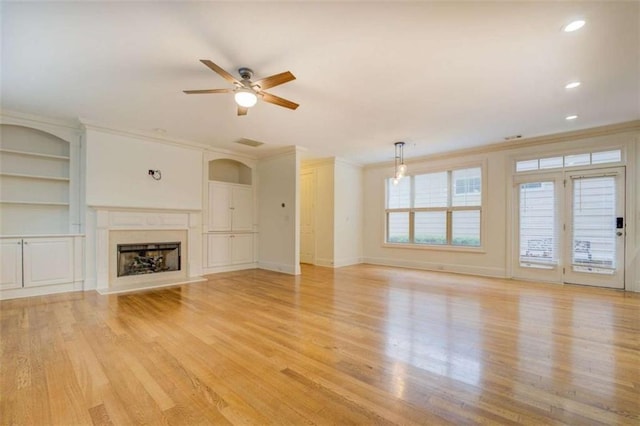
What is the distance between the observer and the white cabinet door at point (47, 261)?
13.7 ft

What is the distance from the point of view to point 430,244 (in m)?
6.86

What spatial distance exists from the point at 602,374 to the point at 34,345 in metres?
4.71

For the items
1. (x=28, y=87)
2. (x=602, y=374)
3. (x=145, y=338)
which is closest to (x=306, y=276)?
(x=145, y=338)

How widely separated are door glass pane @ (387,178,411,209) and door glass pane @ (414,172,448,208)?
0.21 meters

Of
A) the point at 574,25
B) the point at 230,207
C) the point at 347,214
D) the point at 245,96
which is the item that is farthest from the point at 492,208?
the point at 230,207

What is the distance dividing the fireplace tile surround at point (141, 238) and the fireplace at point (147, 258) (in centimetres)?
8

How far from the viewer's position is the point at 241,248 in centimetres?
677

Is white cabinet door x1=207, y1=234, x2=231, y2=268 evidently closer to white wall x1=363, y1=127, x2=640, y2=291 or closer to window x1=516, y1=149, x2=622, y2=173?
white wall x1=363, y1=127, x2=640, y2=291

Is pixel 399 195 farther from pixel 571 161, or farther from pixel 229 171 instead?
pixel 229 171

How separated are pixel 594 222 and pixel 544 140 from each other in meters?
1.68

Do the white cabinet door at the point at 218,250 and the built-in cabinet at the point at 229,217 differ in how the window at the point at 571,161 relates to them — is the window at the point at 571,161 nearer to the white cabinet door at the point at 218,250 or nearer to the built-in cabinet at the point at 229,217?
the built-in cabinet at the point at 229,217

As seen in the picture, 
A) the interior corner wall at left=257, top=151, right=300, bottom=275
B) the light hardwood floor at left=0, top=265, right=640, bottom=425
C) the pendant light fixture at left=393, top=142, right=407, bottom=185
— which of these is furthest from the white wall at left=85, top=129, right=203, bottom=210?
the pendant light fixture at left=393, top=142, right=407, bottom=185

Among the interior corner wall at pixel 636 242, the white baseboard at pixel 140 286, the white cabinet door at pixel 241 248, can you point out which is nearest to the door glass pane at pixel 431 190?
the interior corner wall at pixel 636 242

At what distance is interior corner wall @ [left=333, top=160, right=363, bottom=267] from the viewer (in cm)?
735
